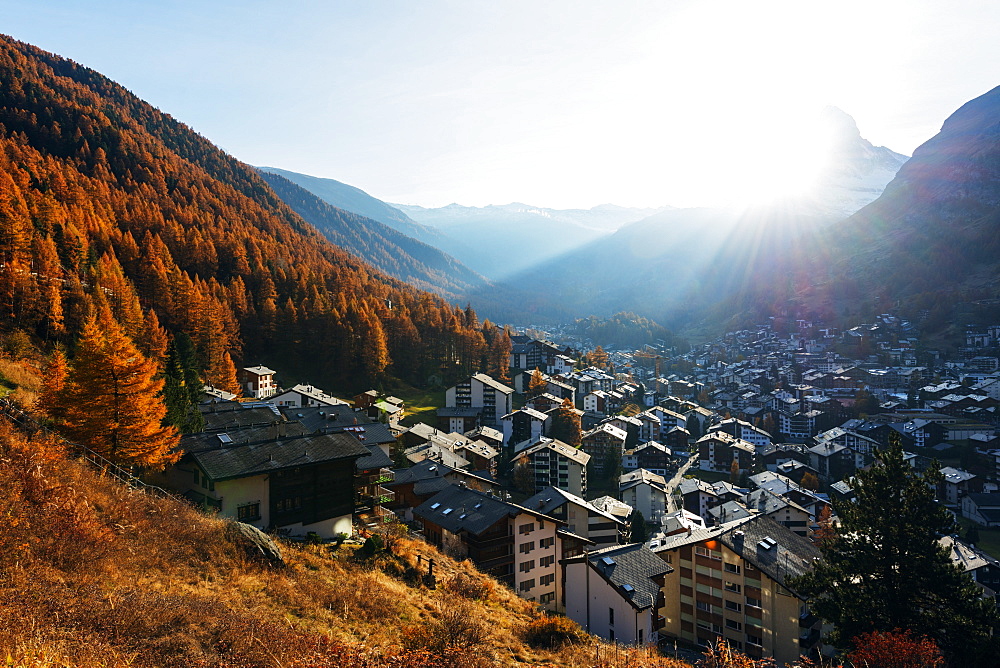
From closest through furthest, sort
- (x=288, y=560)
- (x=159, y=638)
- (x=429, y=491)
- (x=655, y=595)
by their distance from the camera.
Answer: (x=159, y=638) → (x=288, y=560) → (x=655, y=595) → (x=429, y=491)

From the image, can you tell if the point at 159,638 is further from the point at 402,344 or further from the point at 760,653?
the point at 402,344

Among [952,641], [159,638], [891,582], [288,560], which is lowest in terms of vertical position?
[952,641]

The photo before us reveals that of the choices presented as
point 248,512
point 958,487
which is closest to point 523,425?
point 248,512

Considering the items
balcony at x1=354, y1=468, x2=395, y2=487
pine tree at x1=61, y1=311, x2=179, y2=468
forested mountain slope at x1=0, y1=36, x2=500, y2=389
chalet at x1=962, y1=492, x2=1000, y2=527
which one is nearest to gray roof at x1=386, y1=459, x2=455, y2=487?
balcony at x1=354, y1=468, x2=395, y2=487

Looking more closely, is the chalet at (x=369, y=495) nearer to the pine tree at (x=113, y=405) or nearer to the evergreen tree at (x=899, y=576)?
the pine tree at (x=113, y=405)

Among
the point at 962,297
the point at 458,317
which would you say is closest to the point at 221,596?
the point at 458,317

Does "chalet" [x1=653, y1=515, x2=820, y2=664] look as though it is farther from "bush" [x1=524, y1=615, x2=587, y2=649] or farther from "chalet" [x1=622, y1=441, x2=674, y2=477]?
"chalet" [x1=622, y1=441, x2=674, y2=477]
